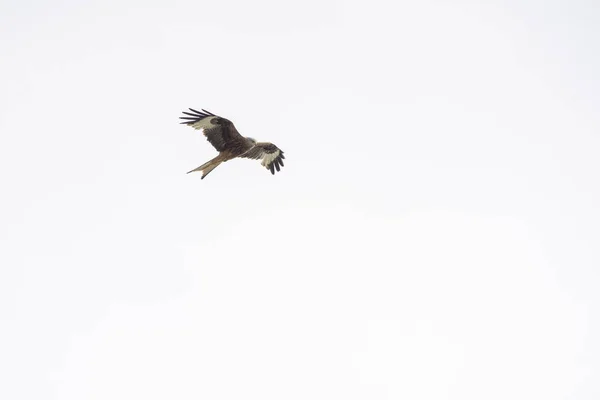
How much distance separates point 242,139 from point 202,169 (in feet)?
5.33

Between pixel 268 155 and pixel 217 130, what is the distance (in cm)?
278

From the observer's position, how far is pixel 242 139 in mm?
19531

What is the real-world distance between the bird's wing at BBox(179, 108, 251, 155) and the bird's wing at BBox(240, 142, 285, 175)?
1529 millimetres

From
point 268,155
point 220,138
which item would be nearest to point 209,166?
point 220,138

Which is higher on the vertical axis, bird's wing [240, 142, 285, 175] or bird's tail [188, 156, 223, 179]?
bird's wing [240, 142, 285, 175]

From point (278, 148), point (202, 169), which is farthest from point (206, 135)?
point (278, 148)

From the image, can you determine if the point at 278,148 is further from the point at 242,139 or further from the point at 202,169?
the point at 202,169

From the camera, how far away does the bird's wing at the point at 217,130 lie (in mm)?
18797

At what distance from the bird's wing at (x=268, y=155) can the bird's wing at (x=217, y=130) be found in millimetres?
1529

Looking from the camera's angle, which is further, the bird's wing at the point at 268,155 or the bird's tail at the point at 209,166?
the bird's wing at the point at 268,155

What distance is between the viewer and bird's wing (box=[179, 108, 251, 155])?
740 inches

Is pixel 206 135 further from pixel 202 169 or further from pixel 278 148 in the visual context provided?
pixel 278 148

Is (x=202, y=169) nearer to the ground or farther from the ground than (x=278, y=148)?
nearer to the ground

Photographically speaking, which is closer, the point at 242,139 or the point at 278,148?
the point at 242,139
